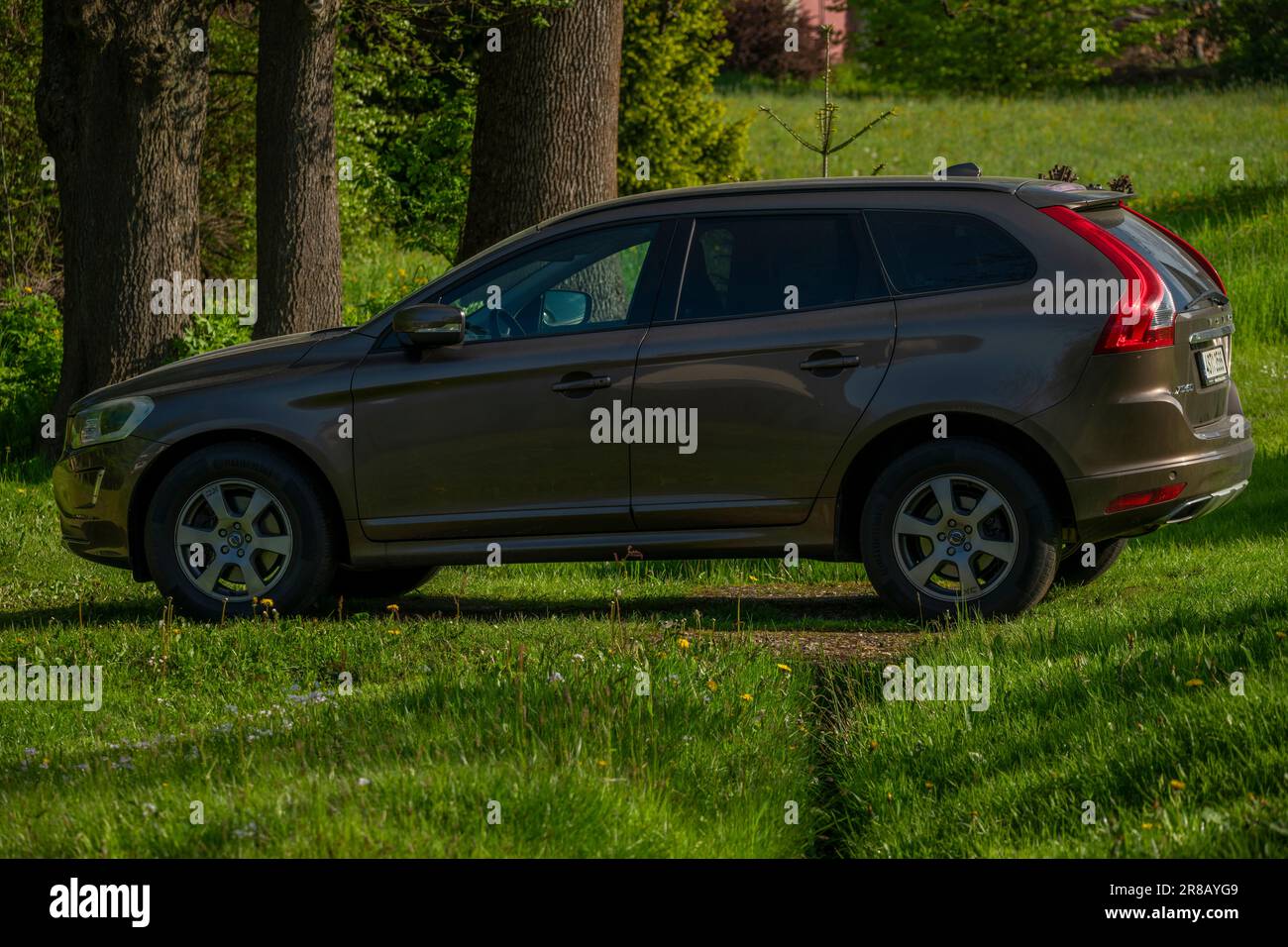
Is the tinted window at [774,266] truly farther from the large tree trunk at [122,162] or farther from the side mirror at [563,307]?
the large tree trunk at [122,162]

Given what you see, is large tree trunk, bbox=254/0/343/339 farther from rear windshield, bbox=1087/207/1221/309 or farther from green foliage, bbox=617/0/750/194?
green foliage, bbox=617/0/750/194

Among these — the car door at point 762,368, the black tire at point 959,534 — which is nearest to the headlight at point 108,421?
the car door at point 762,368

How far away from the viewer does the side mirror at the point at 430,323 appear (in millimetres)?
7449

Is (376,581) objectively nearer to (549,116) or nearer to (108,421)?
(108,421)

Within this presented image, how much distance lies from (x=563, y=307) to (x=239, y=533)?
6.11 feet

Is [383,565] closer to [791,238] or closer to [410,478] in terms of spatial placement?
[410,478]

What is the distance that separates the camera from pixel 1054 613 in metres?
7.32

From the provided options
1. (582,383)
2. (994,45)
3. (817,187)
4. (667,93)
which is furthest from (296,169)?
(994,45)

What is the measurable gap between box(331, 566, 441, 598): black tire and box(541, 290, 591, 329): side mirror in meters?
1.77

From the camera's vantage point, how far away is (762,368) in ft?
23.9

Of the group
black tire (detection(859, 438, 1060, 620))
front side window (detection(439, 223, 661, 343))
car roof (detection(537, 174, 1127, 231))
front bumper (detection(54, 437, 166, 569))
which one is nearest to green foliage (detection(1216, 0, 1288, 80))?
car roof (detection(537, 174, 1127, 231))

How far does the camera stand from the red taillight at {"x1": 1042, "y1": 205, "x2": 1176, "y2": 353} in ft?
22.7
